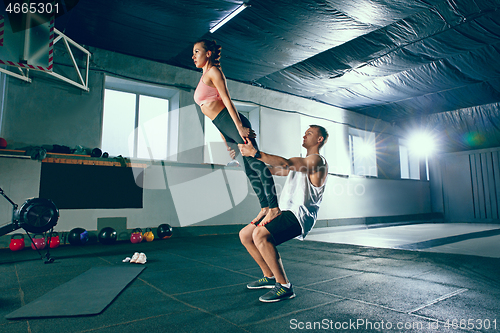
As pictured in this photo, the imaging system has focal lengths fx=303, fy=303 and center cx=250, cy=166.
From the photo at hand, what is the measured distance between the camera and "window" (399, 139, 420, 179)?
10.2 meters

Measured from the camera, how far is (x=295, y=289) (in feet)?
7.52

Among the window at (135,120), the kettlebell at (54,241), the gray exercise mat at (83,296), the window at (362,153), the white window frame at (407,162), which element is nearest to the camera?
the gray exercise mat at (83,296)

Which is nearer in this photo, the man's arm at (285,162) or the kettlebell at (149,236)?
the man's arm at (285,162)

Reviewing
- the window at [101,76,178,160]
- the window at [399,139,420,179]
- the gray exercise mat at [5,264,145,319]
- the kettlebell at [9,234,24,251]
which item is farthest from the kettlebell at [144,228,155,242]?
the window at [399,139,420,179]

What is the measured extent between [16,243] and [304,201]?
4276 millimetres

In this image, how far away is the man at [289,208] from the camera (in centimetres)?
198

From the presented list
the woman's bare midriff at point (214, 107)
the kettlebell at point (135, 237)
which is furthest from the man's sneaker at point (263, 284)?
the kettlebell at point (135, 237)

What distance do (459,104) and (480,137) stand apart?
198 centimetres

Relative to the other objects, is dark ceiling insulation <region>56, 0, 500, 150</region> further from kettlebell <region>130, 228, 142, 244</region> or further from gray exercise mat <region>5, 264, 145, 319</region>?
gray exercise mat <region>5, 264, 145, 319</region>

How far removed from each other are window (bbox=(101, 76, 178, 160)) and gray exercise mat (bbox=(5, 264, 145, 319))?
3.08 m

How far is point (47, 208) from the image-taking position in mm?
3383

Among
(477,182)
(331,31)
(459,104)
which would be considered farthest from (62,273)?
(477,182)

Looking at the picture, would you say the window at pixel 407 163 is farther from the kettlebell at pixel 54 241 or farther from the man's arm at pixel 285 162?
the kettlebell at pixel 54 241

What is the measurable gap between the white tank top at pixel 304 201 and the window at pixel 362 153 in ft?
22.9
